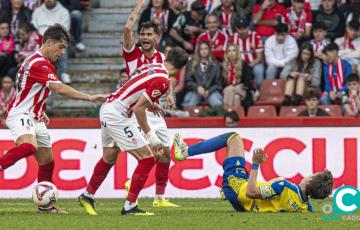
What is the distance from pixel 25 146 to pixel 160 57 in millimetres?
2579

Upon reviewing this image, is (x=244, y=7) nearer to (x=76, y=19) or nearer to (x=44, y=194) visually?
(x=76, y=19)

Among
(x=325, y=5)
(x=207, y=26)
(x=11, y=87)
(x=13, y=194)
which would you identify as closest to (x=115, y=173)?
(x=13, y=194)

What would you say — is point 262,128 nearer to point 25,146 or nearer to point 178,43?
point 178,43

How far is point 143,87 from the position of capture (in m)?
13.1

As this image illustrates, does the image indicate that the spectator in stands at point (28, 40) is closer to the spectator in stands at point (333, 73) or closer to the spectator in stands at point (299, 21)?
the spectator in stands at point (299, 21)

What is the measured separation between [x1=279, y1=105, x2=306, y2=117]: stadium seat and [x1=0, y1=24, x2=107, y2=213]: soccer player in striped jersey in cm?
710

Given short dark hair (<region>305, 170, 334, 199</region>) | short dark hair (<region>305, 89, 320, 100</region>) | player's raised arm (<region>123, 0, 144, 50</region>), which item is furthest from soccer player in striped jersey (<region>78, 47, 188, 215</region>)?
short dark hair (<region>305, 89, 320, 100</region>)

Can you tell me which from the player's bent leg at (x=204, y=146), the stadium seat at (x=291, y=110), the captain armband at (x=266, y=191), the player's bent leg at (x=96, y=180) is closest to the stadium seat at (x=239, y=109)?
the stadium seat at (x=291, y=110)

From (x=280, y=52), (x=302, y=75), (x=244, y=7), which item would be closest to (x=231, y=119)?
(x=302, y=75)

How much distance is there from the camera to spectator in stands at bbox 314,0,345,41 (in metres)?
21.5

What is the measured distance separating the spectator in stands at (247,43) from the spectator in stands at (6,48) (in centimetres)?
425

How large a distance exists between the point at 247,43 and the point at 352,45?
1.96 metres

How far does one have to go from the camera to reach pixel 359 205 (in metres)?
14.1

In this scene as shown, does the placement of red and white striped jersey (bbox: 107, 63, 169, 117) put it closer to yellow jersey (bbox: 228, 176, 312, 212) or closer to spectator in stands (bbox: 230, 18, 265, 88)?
yellow jersey (bbox: 228, 176, 312, 212)
